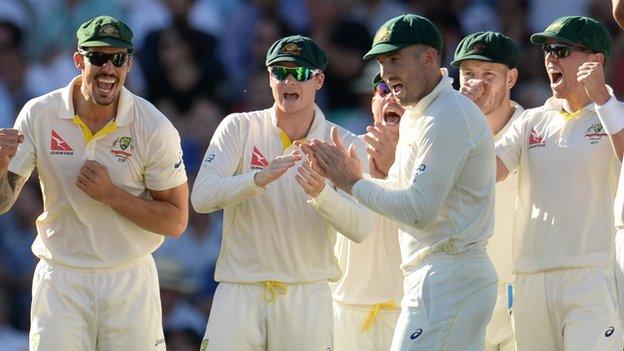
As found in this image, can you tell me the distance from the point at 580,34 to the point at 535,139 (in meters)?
0.57

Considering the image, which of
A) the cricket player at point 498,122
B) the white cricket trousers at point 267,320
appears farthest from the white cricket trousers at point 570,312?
the white cricket trousers at point 267,320

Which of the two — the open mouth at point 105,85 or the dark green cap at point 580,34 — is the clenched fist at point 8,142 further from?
the dark green cap at point 580,34

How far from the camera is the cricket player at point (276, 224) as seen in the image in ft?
23.3

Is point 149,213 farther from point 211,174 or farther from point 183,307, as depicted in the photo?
point 183,307

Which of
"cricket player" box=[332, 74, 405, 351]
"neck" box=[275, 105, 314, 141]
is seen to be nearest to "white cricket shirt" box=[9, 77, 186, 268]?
"neck" box=[275, 105, 314, 141]

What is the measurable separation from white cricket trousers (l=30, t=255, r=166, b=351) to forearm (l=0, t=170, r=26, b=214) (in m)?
0.34

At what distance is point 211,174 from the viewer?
23.6ft

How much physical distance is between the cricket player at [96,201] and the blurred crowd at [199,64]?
2101mm

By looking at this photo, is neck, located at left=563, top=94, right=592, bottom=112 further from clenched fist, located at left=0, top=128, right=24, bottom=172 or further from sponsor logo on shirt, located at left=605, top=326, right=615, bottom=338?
clenched fist, located at left=0, top=128, right=24, bottom=172

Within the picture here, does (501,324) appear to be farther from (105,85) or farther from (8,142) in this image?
(8,142)

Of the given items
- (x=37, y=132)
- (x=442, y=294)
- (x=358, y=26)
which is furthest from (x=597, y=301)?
(x=358, y=26)

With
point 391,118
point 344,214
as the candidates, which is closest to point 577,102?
point 391,118

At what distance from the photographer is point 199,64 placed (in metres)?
9.79

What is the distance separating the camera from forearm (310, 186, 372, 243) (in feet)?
22.9
